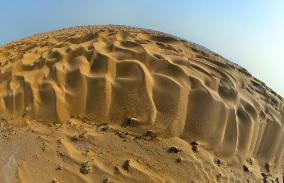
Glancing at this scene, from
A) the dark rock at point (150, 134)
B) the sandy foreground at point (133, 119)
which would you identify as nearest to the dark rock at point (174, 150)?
the sandy foreground at point (133, 119)

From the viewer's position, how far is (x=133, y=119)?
4.91 m

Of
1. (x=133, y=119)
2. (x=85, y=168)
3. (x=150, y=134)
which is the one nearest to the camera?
(x=85, y=168)

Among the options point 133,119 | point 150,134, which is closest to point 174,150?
point 150,134

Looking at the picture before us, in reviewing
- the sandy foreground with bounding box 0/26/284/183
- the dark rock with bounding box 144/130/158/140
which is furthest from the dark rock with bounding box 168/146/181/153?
the dark rock with bounding box 144/130/158/140

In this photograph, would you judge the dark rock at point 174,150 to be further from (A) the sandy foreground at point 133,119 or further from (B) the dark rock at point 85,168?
(B) the dark rock at point 85,168

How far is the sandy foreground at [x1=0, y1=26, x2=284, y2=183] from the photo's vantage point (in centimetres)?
452

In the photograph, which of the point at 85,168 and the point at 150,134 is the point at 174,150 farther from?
the point at 85,168

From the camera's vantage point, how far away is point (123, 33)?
267 inches

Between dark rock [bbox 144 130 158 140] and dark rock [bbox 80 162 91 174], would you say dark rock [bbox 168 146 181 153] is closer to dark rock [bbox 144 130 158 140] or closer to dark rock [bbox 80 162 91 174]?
dark rock [bbox 144 130 158 140]

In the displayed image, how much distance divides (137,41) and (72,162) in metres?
2.20

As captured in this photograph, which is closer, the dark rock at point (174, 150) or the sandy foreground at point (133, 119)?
the sandy foreground at point (133, 119)

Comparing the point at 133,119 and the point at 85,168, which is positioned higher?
the point at 133,119

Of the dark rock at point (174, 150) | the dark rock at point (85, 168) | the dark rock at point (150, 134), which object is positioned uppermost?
the dark rock at point (150, 134)

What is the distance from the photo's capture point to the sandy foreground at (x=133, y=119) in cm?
452
